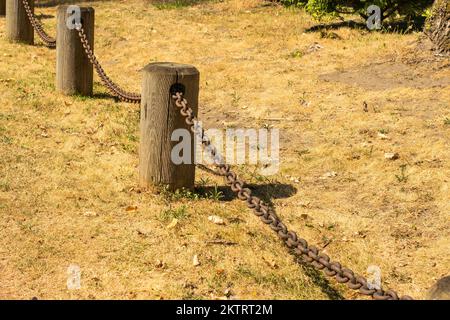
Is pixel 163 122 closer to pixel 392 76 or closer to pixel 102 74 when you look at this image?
pixel 102 74

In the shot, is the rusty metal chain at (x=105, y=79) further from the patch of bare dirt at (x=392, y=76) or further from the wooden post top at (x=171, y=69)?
the patch of bare dirt at (x=392, y=76)

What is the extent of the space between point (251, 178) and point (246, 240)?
1321mm

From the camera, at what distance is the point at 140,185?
5.52 metres

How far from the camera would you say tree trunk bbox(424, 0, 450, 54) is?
28.7 ft

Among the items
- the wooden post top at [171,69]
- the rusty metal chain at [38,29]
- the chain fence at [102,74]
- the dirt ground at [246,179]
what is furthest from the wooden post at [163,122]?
the rusty metal chain at [38,29]

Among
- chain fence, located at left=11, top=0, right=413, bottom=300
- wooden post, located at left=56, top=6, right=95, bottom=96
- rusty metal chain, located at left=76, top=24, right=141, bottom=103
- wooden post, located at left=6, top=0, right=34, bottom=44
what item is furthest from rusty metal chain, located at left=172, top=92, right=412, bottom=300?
wooden post, located at left=6, top=0, right=34, bottom=44

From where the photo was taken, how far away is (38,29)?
948 centimetres

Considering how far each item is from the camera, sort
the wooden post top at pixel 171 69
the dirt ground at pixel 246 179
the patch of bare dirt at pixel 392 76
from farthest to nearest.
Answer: the patch of bare dirt at pixel 392 76
the wooden post top at pixel 171 69
the dirt ground at pixel 246 179

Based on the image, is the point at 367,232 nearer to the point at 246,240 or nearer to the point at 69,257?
the point at 246,240

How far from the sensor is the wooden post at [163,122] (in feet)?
16.9

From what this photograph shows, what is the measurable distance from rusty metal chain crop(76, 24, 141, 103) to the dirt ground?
41 cm

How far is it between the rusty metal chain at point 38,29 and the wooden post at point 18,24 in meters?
0.26

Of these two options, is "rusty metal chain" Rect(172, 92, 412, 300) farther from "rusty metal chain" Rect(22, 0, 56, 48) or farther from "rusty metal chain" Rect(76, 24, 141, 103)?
"rusty metal chain" Rect(22, 0, 56, 48)
